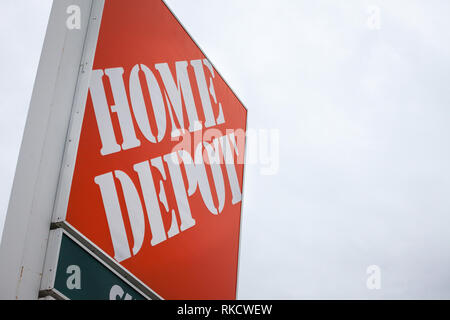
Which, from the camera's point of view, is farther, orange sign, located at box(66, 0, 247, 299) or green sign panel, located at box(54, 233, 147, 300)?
orange sign, located at box(66, 0, 247, 299)

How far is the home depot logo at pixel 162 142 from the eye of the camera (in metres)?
3.74

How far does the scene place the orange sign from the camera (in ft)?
11.9

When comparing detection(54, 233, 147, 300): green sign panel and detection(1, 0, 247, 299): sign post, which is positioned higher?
detection(1, 0, 247, 299): sign post

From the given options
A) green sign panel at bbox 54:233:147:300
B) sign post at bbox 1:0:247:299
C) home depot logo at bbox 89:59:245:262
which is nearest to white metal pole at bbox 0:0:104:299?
sign post at bbox 1:0:247:299

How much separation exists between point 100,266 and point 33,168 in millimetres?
725

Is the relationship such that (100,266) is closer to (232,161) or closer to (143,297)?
(143,297)

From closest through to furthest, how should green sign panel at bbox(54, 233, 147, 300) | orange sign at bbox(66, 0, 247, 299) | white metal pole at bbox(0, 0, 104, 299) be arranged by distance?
white metal pole at bbox(0, 0, 104, 299), green sign panel at bbox(54, 233, 147, 300), orange sign at bbox(66, 0, 247, 299)

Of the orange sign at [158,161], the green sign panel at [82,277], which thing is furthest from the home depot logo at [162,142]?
the green sign panel at [82,277]

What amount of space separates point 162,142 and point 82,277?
1470 millimetres

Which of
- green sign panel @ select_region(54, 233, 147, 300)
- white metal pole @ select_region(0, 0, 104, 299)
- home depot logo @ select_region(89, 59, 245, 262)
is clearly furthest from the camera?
home depot logo @ select_region(89, 59, 245, 262)

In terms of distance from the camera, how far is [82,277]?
3.23 m

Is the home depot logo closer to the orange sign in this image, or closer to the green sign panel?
the orange sign

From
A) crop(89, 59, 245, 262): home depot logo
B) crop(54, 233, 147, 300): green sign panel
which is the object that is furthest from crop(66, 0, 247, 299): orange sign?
crop(54, 233, 147, 300): green sign panel
